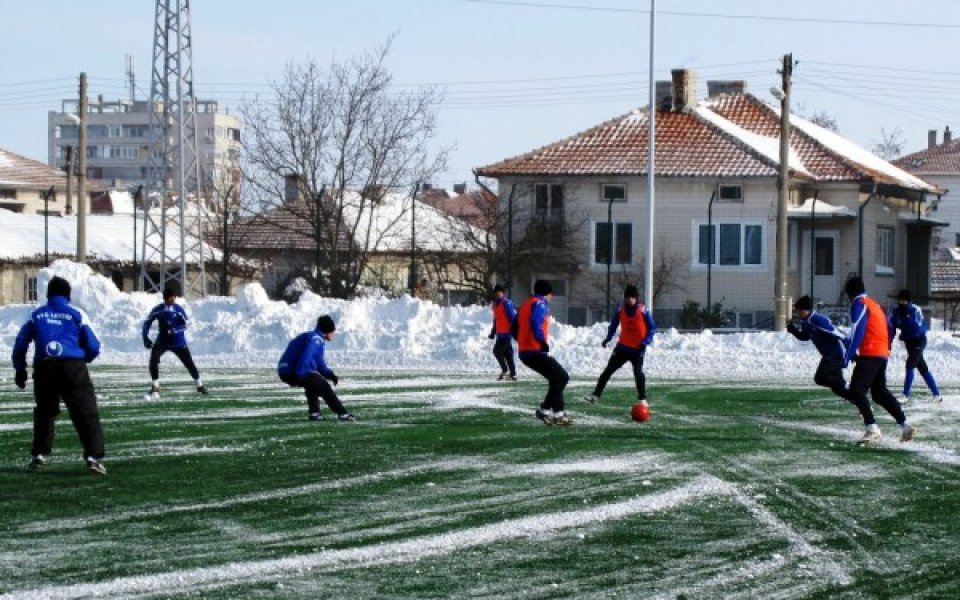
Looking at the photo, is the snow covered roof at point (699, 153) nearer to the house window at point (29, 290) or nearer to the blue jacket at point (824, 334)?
the house window at point (29, 290)

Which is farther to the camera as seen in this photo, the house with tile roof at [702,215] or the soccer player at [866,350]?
the house with tile roof at [702,215]

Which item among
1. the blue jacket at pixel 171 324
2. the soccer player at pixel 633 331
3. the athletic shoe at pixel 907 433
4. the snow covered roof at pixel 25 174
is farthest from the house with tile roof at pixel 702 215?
the snow covered roof at pixel 25 174

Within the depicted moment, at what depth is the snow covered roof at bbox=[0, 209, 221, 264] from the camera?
6053 centimetres

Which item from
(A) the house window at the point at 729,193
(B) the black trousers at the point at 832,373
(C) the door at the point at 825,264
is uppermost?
(A) the house window at the point at 729,193

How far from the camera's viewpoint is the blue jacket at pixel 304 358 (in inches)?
800

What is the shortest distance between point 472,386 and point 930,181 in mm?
75593

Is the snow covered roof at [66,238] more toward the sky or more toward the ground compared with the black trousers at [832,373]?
more toward the sky

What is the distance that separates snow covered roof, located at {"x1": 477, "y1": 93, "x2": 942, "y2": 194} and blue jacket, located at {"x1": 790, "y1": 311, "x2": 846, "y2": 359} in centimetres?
3485

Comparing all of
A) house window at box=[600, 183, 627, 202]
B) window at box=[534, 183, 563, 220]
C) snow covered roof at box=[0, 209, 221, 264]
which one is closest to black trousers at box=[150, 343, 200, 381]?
window at box=[534, 183, 563, 220]

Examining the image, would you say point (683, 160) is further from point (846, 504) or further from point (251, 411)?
point (846, 504)

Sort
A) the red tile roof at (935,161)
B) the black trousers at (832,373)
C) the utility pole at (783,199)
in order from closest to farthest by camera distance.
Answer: the black trousers at (832,373) → the utility pole at (783,199) → the red tile roof at (935,161)

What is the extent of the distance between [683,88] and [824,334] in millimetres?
40722

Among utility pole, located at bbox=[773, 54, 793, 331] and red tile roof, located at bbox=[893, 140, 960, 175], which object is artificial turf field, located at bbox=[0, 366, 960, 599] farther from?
red tile roof, located at bbox=[893, 140, 960, 175]

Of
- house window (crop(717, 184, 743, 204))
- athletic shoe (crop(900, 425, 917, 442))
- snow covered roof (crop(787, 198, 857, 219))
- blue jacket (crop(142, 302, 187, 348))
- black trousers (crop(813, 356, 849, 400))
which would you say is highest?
house window (crop(717, 184, 743, 204))
